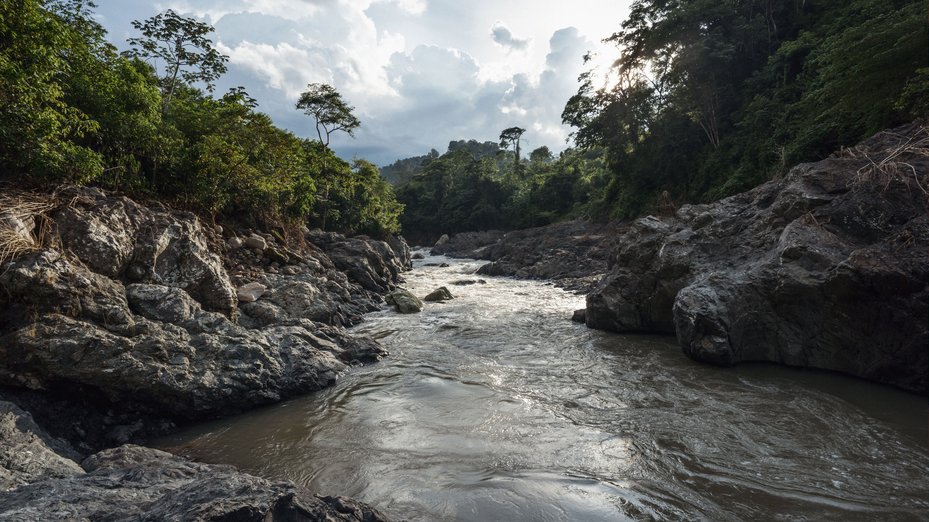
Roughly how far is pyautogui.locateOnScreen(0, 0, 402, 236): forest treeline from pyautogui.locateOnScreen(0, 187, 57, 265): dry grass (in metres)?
0.60

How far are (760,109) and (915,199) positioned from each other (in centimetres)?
2036

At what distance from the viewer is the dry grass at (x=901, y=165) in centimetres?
835

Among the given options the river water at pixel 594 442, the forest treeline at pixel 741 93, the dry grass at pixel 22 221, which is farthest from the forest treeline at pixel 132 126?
the forest treeline at pixel 741 93

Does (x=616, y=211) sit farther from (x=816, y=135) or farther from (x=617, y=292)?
(x=617, y=292)

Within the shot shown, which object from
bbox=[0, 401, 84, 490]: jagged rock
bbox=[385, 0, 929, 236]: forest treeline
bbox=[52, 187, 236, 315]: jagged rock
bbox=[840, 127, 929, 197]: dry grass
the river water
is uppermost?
bbox=[385, 0, 929, 236]: forest treeline

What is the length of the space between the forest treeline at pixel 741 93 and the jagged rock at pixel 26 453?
1816 cm

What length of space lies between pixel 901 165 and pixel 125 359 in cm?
1449

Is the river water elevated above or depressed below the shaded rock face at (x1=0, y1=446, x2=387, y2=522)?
below

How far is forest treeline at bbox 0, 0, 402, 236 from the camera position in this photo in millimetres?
Answer: 7199

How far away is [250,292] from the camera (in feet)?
38.6

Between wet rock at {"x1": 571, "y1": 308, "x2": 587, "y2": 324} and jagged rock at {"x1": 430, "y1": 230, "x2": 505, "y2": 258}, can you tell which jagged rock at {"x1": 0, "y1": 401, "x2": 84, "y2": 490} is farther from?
jagged rock at {"x1": 430, "y1": 230, "x2": 505, "y2": 258}

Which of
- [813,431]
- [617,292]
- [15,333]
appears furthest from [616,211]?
[15,333]

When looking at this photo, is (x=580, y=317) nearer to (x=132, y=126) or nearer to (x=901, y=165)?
(x=901, y=165)

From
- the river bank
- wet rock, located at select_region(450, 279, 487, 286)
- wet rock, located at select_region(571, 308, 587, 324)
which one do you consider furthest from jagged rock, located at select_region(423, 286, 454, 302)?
the river bank
